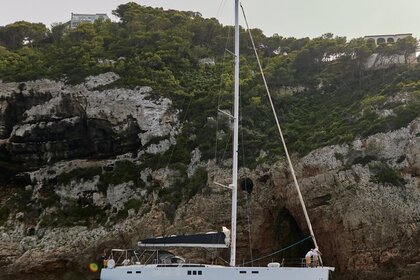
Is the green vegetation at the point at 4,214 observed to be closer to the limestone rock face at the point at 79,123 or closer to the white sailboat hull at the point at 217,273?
the limestone rock face at the point at 79,123

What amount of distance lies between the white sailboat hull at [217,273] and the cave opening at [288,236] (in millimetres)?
12476

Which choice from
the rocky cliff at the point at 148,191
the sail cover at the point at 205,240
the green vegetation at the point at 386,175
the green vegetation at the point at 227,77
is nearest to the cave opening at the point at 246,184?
the rocky cliff at the point at 148,191

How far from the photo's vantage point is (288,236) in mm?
34188

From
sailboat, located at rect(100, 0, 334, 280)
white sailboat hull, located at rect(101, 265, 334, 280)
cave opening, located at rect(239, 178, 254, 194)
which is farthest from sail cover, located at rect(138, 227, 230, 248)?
cave opening, located at rect(239, 178, 254, 194)

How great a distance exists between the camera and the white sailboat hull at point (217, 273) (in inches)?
826

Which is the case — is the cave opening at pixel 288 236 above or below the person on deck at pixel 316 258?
below

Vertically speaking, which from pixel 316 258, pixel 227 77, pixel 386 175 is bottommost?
pixel 316 258

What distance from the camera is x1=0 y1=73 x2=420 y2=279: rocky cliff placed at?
99.5 feet

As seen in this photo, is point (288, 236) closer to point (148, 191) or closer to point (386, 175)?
point (386, 175)

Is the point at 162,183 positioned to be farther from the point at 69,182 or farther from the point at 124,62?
the point at 124,62

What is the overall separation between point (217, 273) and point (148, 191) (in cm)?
1710

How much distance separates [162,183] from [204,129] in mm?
6168

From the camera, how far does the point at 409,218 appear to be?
29219mm

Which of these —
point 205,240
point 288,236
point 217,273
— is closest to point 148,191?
point 288,236
